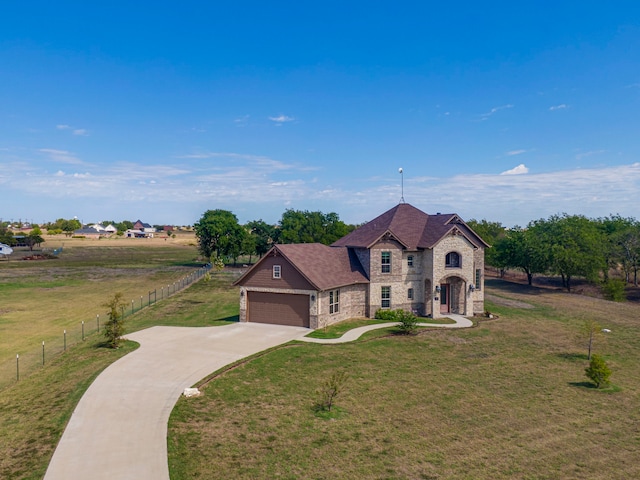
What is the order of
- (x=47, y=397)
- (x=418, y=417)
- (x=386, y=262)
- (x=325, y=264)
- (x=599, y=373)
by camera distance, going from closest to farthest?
(x=418, y=417) → (x=47, y=397) → (x=599, y=373) → (x=325, y=264) → (x=386, y=262)

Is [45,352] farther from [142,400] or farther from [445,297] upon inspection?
[445,297]

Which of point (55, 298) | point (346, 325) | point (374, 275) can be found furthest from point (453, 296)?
point (55, 298)

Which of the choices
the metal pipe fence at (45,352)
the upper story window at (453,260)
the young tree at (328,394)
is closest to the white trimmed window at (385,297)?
the upper story window at (453,260)

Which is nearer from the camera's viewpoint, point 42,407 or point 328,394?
point 42,407

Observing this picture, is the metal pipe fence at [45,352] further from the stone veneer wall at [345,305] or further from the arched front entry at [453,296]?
the arched front entry at [453,296]

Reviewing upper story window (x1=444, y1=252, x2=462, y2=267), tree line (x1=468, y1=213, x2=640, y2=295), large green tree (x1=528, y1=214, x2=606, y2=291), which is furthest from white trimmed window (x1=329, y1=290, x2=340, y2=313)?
large green tree (x1=528, y1=214, x2=606, y2=291)

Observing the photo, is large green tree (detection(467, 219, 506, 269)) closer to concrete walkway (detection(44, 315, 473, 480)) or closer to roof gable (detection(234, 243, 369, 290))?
roof gable (detection(234, 243, 369, 290))

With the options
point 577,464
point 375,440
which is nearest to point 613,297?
point 577,464
